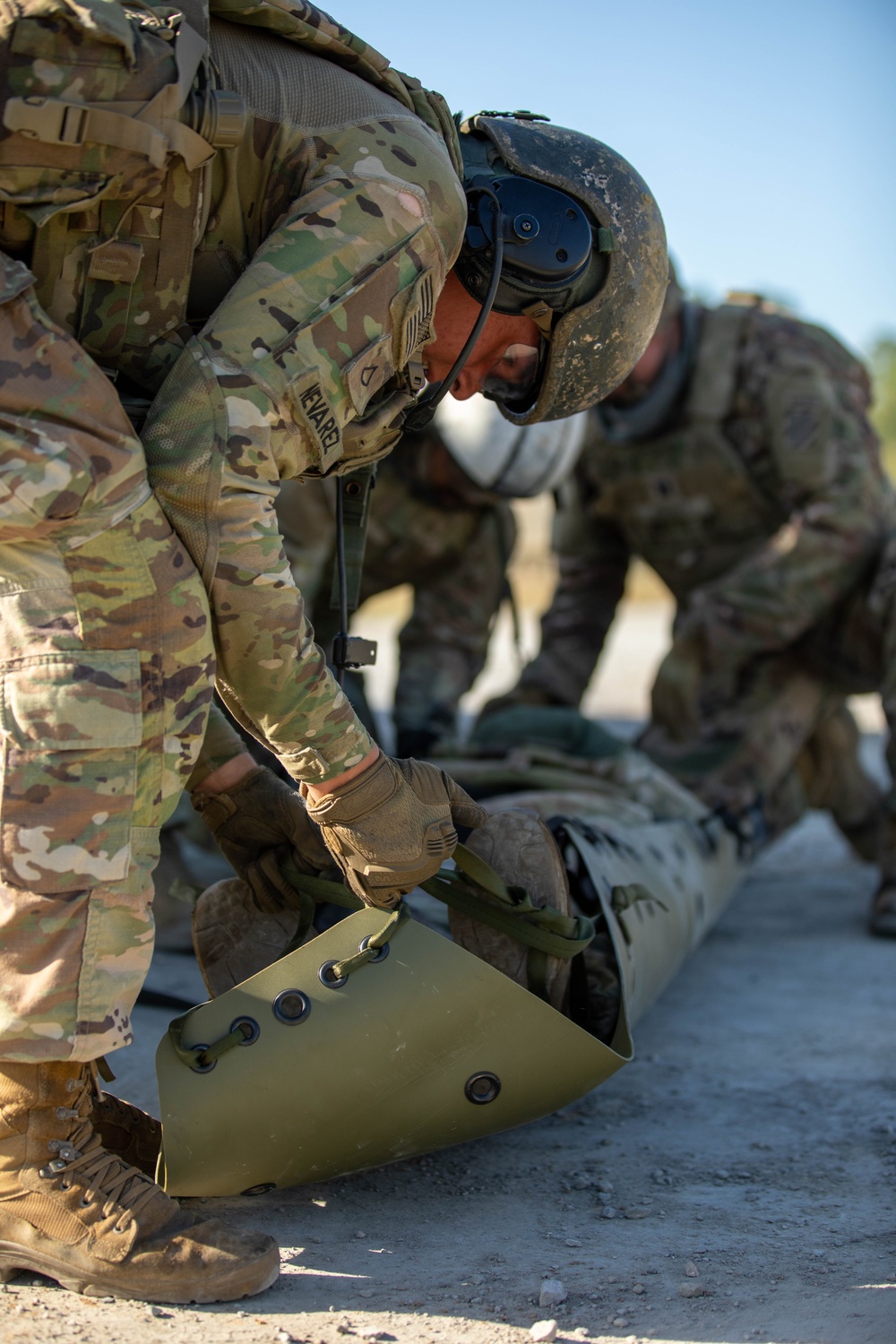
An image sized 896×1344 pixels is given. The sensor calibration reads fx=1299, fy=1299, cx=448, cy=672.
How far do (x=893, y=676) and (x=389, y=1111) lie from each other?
316cm

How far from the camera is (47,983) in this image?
64.3 inches

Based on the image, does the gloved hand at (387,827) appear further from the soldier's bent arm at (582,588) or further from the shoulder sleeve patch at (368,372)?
the soldier's bent arm at (582,588)

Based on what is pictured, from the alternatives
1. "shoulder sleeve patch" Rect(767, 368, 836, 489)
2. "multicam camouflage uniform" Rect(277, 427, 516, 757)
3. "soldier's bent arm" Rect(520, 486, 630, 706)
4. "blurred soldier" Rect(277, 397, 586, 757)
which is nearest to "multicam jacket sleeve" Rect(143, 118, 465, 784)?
"blurred soldier" Rect(277, 397, 586, 757)

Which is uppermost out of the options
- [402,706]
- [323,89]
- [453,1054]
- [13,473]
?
[323,89]

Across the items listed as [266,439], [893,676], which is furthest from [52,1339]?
[893,676]

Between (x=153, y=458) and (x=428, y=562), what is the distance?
11.0ft

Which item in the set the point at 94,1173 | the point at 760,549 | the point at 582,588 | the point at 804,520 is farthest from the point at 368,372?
the point at 582,588

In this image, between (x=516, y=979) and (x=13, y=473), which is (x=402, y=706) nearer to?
(x=516, y=979)

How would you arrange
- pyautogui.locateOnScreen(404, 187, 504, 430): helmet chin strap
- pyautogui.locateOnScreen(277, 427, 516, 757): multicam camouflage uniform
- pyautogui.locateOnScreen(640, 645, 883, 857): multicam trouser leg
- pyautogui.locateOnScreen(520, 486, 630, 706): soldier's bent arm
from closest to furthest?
1. pyautogui.locateOnScreen(404, 187, 504, 430): helmet chin strap
2. pyautogui.locateOnScreen(277, 427, 516, 757): multicam camouflage uniform
3. pyautogui.locateOnScreen(640, 645, 883, 857): multicam trouser leg
4. pyautogui.locateOnScreen(520, 486, 630, 706): soldier's bent arm

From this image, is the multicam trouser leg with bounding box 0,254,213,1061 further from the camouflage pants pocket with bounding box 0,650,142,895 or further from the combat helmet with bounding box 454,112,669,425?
the combat helmet with bounding box 454,112,669,425

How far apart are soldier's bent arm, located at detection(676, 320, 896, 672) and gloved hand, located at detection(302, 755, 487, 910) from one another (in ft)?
10.1

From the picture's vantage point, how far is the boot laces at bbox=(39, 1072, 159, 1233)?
1.70 m

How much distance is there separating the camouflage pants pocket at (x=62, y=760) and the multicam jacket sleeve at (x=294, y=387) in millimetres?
186

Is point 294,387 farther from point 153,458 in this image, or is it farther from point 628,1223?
point 628,1223
